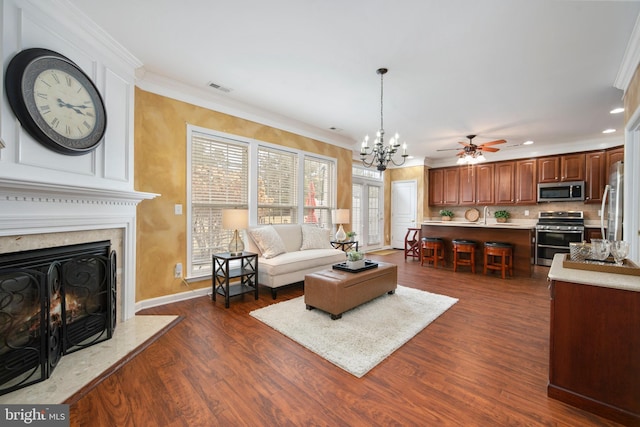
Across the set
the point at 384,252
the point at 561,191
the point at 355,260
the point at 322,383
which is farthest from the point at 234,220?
the point at 561,191

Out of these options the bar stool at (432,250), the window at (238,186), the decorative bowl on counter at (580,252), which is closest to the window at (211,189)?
the window at (238,186)

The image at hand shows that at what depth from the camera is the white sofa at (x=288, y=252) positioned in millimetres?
3654

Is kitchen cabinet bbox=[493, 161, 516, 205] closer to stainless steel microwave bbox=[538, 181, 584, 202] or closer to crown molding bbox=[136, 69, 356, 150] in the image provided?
stainless steel microwave bbox=[538, 181, 584, 202]

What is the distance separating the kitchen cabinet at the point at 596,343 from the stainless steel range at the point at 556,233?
202 inches

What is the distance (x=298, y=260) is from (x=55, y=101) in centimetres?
292

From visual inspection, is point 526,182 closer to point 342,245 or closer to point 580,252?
point 342,245

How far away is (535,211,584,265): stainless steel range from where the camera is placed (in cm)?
555

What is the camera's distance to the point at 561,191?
5883 mm

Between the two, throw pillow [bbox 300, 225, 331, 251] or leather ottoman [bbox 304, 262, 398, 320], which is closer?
leather ottoman [bbox 304, 262, 398, 320]

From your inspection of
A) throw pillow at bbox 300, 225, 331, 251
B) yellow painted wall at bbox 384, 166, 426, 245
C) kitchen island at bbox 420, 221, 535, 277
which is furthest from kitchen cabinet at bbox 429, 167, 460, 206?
throw pillow at bbox 300, 225, 331, 251

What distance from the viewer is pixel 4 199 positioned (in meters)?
1.68

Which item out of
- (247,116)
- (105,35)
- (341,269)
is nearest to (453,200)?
(341,269)

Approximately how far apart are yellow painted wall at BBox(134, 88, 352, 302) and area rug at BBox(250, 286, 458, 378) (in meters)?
1.33

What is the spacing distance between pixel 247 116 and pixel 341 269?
272cm
